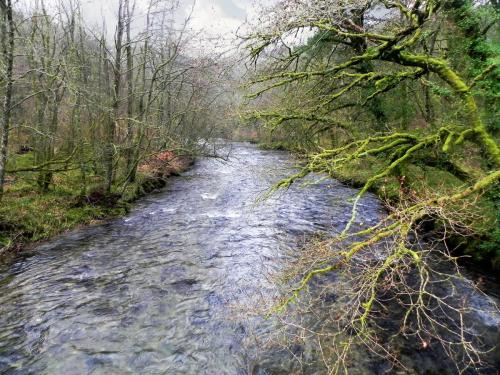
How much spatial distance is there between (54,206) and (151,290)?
697 centimetres

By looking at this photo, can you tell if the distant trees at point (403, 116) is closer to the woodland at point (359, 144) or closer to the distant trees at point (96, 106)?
the woodland at point (359, 144)

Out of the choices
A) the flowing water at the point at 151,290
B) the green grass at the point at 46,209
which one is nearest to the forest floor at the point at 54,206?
the green grass at the point at 46,209

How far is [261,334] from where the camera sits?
7.11 m

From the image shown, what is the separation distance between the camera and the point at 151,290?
8.62 metres

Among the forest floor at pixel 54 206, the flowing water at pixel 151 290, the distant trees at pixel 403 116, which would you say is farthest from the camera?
the forest floor at pixel 54 206

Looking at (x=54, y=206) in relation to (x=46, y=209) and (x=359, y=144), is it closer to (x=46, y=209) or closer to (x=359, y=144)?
(x=46, y=209)

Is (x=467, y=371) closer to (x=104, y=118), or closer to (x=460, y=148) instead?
(x=460, y=148)

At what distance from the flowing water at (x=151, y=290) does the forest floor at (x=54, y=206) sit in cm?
61

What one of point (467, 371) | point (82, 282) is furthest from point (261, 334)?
point (82, 282)

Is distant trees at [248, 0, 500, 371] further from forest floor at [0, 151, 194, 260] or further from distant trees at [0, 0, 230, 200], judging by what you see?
forest floor at [0, 151, 194, 260]

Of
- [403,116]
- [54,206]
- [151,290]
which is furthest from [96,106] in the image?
[403,116]

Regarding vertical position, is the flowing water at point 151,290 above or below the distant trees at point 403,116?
below

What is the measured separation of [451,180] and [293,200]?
6714mm

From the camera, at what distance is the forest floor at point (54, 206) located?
35.9 ft
